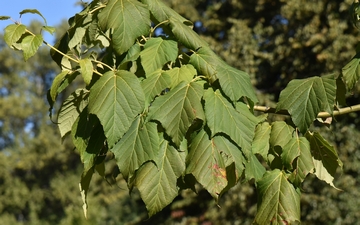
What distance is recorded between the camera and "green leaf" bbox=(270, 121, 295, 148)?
1.33m

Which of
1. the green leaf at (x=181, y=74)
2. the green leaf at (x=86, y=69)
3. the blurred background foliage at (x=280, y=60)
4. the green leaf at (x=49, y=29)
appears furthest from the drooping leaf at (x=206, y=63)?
the blurred background foliage at (x=280, y=60)

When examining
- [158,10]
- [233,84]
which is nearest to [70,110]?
[158,10]

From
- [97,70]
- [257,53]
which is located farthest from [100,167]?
[257,53]

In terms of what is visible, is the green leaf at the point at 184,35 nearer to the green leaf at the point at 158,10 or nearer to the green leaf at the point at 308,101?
the green leaf at the point at 158,10

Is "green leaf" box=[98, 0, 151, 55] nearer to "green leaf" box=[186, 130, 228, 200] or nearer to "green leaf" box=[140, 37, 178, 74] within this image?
"green leaf" box=[140, 37, 178, 74]

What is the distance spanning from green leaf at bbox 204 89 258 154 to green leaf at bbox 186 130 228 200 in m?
0.04

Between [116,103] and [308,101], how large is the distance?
44 centimetres

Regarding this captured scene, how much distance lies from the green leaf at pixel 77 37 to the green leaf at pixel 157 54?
202 mm

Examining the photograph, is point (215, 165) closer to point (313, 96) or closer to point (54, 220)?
point (313, 96)

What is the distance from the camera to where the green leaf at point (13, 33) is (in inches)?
49.9

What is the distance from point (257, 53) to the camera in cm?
942

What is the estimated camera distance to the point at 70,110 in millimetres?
1382

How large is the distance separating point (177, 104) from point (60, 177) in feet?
81.9

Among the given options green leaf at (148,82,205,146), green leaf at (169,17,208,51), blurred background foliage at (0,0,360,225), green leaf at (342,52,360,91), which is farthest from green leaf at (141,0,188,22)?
blurred background foliage at (0,0,360,225)
